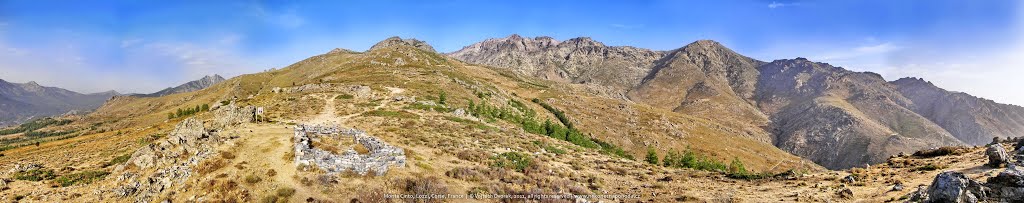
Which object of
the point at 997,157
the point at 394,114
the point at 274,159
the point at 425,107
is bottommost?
the point at 997,157

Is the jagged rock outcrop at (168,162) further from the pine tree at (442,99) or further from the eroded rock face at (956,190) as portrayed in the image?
the pine tree at (442,99)

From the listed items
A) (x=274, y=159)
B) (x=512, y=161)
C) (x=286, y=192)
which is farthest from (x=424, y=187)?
(x=512, y=161)

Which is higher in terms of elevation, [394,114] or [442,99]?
[442,99]

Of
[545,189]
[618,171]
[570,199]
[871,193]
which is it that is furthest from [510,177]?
[871,193]

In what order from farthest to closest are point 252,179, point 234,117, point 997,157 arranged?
point 234,117
point 997,157
point 252,179

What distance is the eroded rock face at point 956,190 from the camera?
62.4 feet

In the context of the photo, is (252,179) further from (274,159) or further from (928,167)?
(928,167)

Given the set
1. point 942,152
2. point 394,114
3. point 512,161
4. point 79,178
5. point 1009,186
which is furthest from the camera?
point 394,114

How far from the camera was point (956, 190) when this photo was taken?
62.5 feet

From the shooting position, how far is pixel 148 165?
27.4 metres

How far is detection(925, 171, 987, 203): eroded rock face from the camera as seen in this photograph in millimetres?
19016

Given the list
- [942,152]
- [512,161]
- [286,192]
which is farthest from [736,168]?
[286,192]

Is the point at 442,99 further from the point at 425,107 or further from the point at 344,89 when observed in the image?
the point at 344,89

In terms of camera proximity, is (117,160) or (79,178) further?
(117,160)
